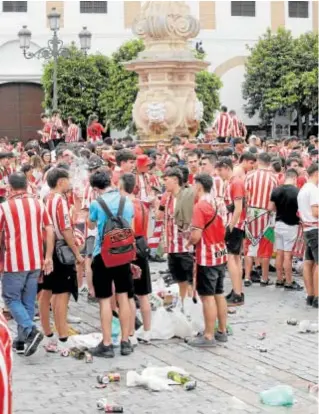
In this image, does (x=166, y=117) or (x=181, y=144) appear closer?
(x=181, y=144)

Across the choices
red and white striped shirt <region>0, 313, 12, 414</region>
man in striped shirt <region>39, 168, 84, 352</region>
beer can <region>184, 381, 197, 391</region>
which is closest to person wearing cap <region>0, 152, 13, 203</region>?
man in striped shirt <region>39, 168, 84, 352</region>

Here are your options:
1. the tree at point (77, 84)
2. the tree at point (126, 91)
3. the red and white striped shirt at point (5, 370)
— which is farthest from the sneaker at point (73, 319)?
the tree at point (77, 84)

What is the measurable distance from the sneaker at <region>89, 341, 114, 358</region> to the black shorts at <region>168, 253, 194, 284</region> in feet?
5.42

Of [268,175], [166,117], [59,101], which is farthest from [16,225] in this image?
[59,101]

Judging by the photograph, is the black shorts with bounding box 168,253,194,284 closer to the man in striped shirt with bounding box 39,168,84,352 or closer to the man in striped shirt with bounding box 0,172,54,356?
the man in striped shirt with bounding box 39,168,84,352

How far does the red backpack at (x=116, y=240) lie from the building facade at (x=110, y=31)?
29.5m

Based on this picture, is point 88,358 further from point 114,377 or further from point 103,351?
point 114,377

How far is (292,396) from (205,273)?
75.6 inches

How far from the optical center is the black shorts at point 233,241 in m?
10.8

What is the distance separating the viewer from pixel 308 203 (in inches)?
406

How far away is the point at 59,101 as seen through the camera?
34.0 m

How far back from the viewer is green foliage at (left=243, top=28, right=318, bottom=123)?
116 ft

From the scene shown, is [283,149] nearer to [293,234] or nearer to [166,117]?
[166,117]

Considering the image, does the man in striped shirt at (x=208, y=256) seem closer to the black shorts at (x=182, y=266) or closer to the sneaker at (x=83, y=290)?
the black shorts at (x=182, y=266)
